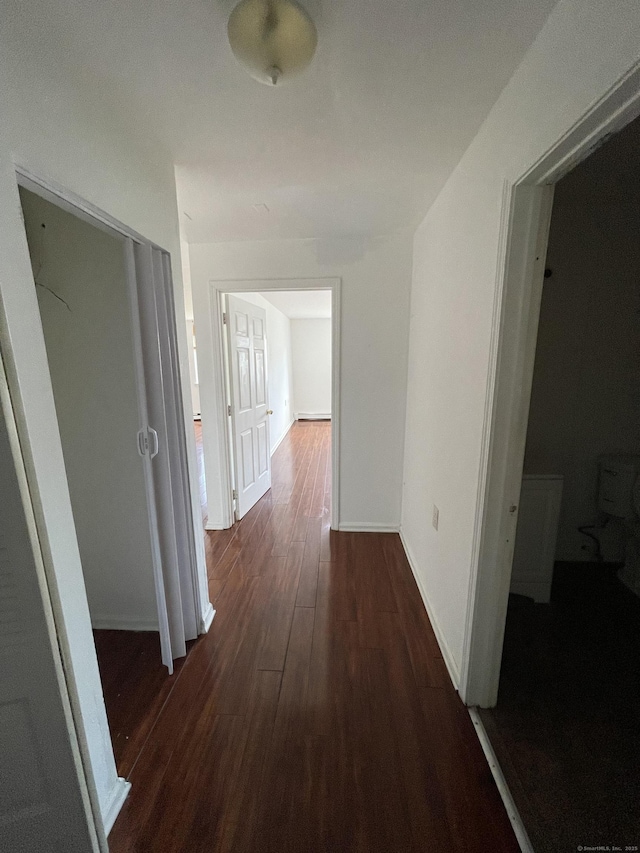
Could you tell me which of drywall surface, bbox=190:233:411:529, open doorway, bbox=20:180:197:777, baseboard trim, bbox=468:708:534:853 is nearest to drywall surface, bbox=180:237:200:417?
drywall surface, bbox=190:233:411:529

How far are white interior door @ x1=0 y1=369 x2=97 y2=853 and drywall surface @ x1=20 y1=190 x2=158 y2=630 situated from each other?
3.24 ft

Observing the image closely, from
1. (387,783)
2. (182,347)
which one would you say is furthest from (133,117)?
(387,783)

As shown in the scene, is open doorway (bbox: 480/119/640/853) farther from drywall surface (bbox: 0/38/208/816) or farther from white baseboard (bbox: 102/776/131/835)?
drywall surface (bbox: 0/38/208/816)

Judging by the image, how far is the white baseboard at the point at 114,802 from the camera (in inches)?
41.5

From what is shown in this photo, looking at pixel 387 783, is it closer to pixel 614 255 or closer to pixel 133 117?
pixel 133 117

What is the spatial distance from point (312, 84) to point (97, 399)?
1582 mm

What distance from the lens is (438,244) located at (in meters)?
1.88

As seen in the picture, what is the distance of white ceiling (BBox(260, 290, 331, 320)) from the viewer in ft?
15.7

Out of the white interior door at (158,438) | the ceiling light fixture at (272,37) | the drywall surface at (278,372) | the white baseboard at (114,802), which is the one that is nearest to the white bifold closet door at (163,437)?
the white interior door at (158,438)

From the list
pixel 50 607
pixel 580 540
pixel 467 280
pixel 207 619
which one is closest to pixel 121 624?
pixel 207 619

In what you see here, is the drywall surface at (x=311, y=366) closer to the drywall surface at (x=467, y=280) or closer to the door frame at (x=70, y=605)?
the drywall surface at (x=467, y=280)

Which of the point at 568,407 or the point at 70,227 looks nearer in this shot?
the point at 70,227

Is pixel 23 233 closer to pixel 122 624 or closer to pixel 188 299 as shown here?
pixel 122 624

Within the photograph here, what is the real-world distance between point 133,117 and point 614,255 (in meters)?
2.66
